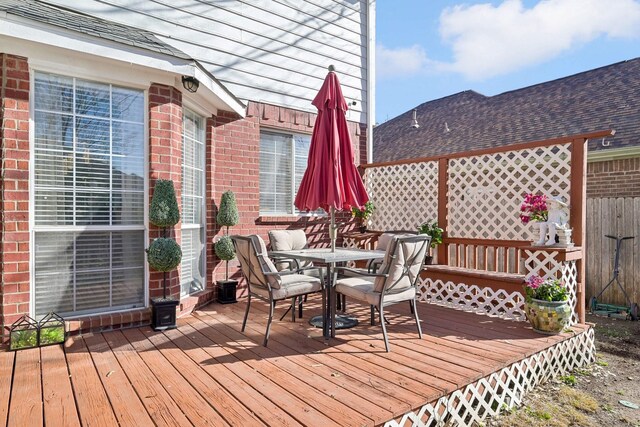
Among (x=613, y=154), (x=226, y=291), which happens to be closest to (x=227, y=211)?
(x=226, y=291)

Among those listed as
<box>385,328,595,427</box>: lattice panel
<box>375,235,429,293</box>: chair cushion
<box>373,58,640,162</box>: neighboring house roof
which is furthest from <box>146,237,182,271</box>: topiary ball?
<box>373,58,640,162</box>: neighboring house roof

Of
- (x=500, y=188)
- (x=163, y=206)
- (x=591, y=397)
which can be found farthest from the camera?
(x=500, y=188)

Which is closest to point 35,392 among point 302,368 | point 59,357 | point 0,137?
point 59,357

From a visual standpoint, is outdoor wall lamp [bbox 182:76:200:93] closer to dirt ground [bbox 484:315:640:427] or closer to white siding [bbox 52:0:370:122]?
white siding [bbox 52:0:370:122]

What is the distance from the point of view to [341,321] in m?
4.13

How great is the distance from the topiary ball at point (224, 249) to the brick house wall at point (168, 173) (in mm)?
181

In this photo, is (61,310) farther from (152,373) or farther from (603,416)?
(603,416)

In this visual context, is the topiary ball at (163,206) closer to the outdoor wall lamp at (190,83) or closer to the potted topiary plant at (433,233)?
the outdoor wall lamp at (190,83)

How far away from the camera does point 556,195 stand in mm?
4656

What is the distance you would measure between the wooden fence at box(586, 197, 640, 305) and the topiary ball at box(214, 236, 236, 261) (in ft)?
19.9

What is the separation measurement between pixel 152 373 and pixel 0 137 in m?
2.44

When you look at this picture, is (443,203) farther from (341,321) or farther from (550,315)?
(341,321)

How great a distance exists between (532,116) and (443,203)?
5426 millimetres

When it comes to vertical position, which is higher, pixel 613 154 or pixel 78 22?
pixel 78 22
